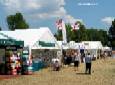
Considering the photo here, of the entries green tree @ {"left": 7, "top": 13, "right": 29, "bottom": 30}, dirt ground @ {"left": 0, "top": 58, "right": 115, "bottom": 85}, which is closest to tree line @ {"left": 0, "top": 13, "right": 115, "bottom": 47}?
green tree @ {"left": 7, "top": 13, "right": 29, "bottom": 30}

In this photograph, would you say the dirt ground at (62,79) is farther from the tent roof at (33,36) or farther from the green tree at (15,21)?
the green tree at (15,21)

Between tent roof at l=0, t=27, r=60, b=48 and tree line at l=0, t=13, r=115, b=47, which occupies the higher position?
tree line at l=0, t=13, r=115, b=47

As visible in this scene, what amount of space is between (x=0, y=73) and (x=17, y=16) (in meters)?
71.2

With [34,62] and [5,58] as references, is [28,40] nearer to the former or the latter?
[34,62]

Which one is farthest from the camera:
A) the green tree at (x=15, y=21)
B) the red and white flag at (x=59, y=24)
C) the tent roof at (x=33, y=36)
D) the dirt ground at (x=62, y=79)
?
the green tree at (x=15, y=21)

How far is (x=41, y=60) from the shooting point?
3456 centimetres

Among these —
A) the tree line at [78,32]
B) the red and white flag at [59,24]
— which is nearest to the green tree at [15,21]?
the tree line at [78,32]

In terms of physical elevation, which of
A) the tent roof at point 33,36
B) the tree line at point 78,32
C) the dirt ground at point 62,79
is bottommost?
the dirt ground at point 62,79

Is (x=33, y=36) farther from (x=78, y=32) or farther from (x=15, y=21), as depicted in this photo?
(x=78, y=32)

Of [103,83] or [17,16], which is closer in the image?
[103,83]

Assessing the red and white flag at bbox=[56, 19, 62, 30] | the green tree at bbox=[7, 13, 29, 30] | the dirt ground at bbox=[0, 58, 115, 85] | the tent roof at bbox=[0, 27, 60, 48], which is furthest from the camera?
the green tree at bbox=[7, 13, 29, 30]

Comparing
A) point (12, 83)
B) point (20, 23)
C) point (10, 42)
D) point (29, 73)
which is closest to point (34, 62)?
point (29, 73)

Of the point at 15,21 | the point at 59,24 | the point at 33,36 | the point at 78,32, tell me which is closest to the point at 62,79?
the point at 33,36

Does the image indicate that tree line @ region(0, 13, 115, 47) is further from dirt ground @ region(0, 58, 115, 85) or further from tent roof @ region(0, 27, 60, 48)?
dirt ground @ region(0, 58, 115, 85)
